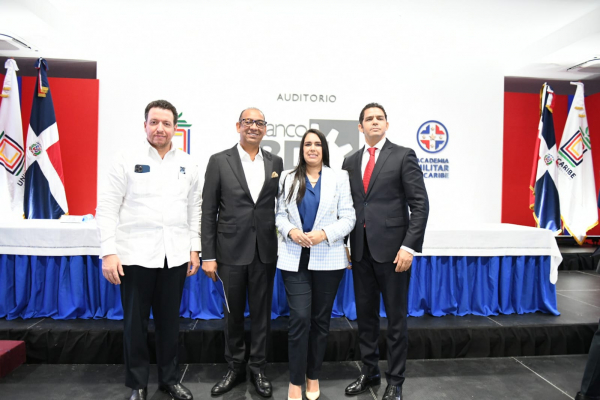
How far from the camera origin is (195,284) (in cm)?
281

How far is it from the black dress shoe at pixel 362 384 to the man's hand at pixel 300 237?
→ 91cm

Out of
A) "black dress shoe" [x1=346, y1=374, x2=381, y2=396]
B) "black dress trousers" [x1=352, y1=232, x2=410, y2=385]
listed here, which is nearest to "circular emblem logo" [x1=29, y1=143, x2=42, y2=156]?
"black dress trousers" [x1=352, y1=232, x2=410, y2=385]

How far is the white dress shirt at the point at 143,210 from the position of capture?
6.07ft

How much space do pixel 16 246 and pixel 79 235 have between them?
18.0 inches

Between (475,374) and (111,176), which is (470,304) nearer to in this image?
(475,374)

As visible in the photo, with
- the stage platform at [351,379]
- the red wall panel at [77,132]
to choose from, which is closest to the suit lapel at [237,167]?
the stage platform at [351,379]

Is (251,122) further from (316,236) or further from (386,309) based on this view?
(386,309)

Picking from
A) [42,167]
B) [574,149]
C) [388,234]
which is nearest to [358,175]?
[388,234]

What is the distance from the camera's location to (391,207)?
2.00 m

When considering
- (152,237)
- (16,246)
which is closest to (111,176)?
(152,237)

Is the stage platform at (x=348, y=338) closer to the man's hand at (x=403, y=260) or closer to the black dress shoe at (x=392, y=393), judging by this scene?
Result: the black dress shoe at (x=392, y=393)

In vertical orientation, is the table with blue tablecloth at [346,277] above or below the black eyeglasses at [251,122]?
below

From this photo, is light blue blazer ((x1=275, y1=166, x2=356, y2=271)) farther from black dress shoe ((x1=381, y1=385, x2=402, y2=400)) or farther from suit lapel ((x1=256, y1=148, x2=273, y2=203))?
black dress shoe ((x1=381, y1=385, x2=402, y2=400))

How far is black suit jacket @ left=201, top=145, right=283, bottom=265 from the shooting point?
2.01m
